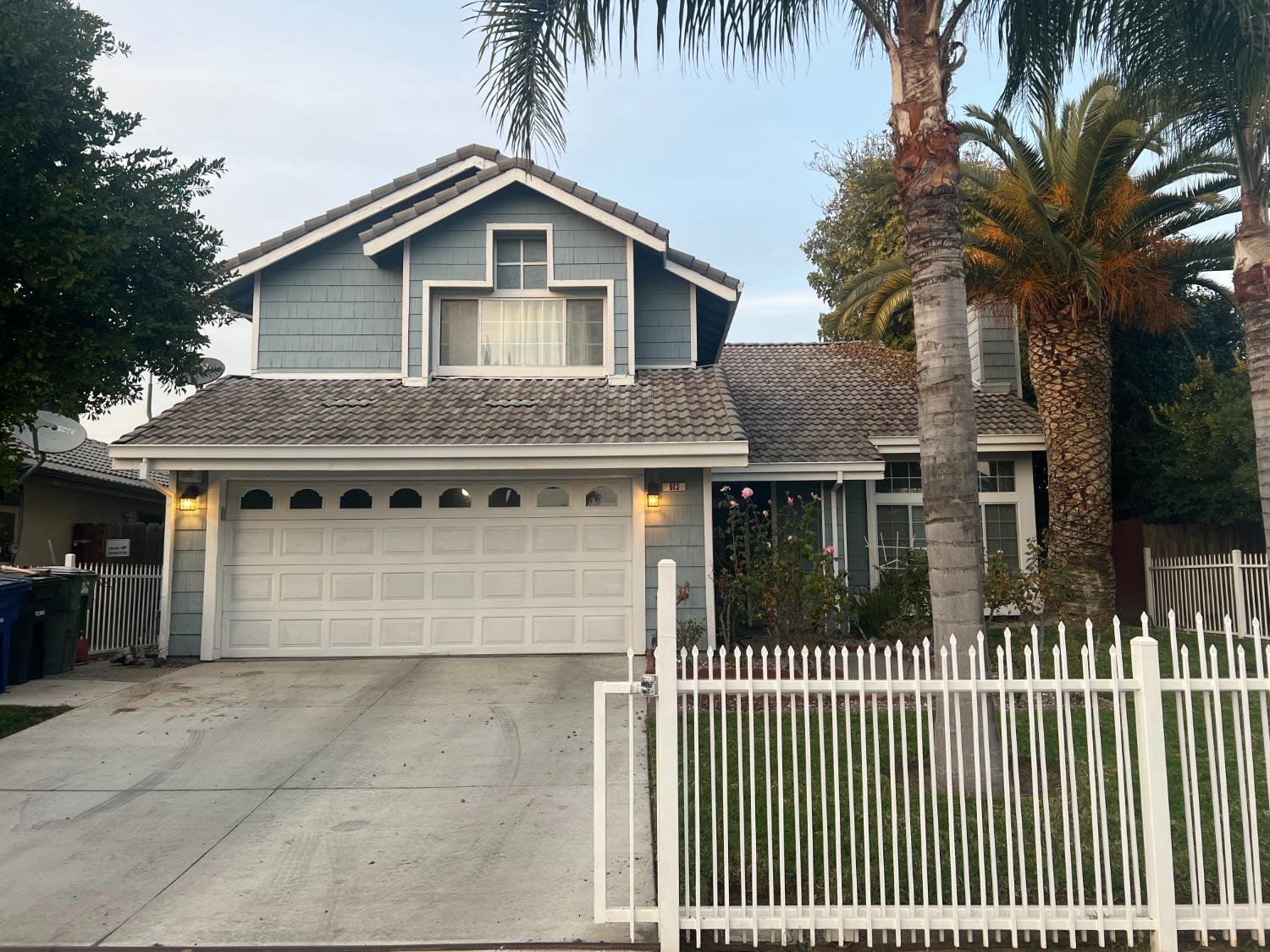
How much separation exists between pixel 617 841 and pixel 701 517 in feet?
21.2

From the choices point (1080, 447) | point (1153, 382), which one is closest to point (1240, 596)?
point (1080, 447)

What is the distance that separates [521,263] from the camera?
530 inches

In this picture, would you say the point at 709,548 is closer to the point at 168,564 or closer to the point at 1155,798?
the point at 168,564

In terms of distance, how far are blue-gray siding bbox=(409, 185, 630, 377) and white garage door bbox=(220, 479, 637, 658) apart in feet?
7.57

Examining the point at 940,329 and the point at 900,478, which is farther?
the point at 900,478

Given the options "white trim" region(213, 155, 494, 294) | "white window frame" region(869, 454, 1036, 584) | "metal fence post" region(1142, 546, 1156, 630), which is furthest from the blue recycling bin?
"metal fence post" region(1142, 546, 1156, 630)

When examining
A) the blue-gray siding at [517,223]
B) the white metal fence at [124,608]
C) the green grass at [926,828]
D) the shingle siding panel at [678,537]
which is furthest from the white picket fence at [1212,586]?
the white metal fence at [124,608]

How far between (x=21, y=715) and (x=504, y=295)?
7.79 meters

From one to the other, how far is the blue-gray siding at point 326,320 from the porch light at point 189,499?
247 cm

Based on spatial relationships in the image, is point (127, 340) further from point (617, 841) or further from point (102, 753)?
point (617, 841)

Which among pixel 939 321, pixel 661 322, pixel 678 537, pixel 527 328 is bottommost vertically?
pixel 678 537

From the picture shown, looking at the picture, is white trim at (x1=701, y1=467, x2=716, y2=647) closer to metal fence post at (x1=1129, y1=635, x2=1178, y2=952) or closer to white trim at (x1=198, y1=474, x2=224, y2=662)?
white trim at (x1=198, y1=474, x2=224, y2=662)

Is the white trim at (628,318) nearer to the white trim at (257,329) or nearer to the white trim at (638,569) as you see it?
the white trim at (638,569)

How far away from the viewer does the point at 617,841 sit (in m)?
5.69
